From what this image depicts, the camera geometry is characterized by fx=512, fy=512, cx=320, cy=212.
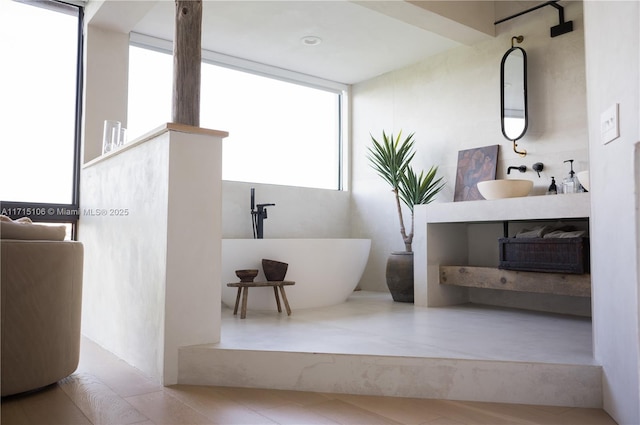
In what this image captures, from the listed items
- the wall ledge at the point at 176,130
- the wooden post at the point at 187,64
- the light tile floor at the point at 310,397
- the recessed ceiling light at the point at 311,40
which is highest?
the recessed ceiling light at the point at 311,40

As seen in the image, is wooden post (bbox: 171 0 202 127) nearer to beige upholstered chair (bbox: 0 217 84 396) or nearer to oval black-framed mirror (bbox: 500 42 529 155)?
beige upholstered chair (bbox: 0 217 84 396)

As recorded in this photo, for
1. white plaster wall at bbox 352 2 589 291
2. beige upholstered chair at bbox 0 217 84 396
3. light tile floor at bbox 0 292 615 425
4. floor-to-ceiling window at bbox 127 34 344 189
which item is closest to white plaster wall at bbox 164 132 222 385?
light tile floor at bbox 0 292 615 425

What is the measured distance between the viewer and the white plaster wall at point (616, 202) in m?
1.76

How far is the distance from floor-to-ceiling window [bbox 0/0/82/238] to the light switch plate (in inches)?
144

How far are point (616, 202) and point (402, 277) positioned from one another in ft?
8.48

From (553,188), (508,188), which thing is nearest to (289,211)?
(508,188)

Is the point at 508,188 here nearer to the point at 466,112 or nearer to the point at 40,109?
the point at 466,112

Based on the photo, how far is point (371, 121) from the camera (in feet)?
18.3

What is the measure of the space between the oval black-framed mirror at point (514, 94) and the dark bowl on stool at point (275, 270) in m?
2.09

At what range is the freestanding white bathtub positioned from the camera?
3.85m

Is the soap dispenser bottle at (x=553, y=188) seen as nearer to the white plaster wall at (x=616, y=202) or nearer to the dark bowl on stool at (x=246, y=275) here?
the white plaster wall at (x=616, y=202)

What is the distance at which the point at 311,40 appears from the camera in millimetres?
4609

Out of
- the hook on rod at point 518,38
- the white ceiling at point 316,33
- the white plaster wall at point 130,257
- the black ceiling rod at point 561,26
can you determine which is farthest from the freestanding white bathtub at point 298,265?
the black ceiling rod at point 561,26

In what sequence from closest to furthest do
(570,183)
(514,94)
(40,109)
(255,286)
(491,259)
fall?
(255,286), (570,183), (40,109), (514,94), (491,259)
